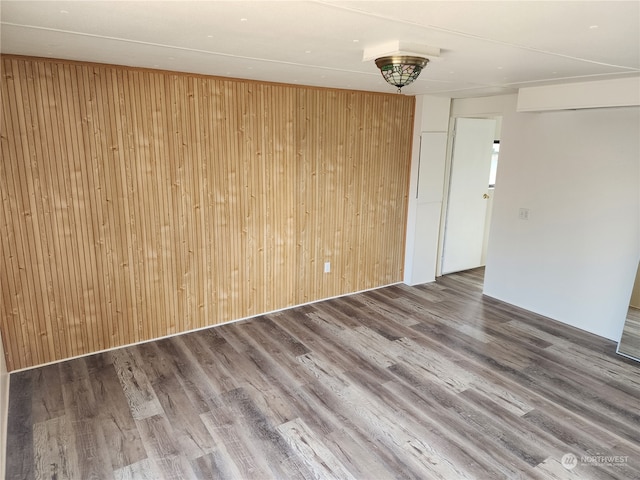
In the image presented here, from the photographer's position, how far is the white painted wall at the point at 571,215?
3762mm

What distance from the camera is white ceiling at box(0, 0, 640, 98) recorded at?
5.72 ft

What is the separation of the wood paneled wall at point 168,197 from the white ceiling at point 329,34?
0.41 metres

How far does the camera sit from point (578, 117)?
13.0 ft

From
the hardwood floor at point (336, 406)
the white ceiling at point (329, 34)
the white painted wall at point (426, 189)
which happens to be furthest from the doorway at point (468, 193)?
the white ceiling at point (329, 34)

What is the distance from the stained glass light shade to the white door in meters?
3.22

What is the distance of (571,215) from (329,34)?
3.24 metres

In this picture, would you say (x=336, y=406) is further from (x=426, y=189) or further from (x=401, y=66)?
(x=426, y=189)

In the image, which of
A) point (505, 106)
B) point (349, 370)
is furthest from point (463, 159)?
point (349, 370)

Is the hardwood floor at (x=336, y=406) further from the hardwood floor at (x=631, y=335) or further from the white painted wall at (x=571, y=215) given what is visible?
the white painted wall at (x=571, y=215)

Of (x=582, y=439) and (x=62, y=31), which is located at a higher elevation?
(x=62, y=31)

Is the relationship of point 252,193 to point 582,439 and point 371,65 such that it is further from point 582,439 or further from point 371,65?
point 582,439

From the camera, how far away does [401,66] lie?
2.39 meters

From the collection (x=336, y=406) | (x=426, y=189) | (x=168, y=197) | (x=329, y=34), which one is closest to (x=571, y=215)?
(x=426, y=189)

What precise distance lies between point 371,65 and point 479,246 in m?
4.06
